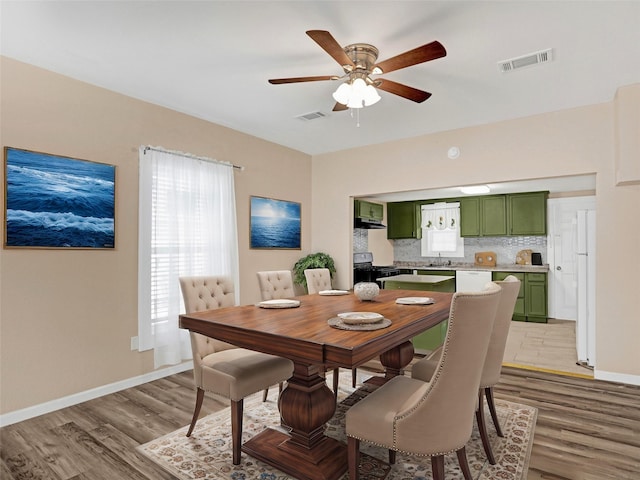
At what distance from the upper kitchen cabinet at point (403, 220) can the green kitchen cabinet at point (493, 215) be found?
4.19 feet

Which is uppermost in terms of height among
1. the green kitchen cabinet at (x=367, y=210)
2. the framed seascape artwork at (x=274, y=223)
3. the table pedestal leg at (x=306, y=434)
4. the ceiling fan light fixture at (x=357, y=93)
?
the ceiling fan light fixture at (x=357, y=93)

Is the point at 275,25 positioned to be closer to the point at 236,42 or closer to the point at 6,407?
the point at 236,42

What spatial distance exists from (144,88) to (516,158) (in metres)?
3.80

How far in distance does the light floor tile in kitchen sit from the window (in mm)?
1987

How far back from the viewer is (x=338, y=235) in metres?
5.43

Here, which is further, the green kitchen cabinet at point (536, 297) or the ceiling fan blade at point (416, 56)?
the green kitchen cabinet at point (536, 297)

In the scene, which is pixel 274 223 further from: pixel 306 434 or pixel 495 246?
pixel 495 246

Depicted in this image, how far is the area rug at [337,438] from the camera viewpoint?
2.03 meters

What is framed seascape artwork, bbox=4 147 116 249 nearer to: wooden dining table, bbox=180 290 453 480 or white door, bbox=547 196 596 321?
wooden dining table, bbox=180 290 453 480

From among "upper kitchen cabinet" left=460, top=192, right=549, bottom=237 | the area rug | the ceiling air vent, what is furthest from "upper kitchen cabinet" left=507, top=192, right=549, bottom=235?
the area rug

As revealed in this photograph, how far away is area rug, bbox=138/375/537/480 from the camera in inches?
80.0

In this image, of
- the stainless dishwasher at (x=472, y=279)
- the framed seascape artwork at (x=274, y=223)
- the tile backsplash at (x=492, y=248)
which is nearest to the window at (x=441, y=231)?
the tile backsplash at (x=492, y=248)

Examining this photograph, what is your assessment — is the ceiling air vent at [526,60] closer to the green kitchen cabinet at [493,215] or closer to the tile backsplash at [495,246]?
the tile backsplash at [495,246]

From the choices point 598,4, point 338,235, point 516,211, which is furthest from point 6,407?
point 516,211
